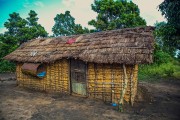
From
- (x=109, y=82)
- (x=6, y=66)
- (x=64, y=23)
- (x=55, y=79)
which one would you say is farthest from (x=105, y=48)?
(x=64, y=23)

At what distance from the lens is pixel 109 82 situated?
8.90m

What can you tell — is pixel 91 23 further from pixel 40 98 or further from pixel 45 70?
pixel 40 98

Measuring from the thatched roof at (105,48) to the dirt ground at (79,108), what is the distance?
2.27 metres

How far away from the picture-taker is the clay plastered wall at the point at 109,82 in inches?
333

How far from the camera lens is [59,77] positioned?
424 inches

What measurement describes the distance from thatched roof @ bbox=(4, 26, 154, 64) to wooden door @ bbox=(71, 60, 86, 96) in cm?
72

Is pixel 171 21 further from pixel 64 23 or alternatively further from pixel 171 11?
pixel 64 23

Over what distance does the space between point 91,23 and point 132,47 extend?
10858mm

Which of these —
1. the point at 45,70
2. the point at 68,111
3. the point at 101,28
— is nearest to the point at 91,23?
the point at 101,28

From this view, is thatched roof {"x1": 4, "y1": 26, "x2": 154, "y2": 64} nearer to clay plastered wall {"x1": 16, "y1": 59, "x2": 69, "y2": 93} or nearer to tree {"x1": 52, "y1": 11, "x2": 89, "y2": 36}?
clay plastered wall {"x1": 16, "y1": 59, "x2": 69, "y2": 93}

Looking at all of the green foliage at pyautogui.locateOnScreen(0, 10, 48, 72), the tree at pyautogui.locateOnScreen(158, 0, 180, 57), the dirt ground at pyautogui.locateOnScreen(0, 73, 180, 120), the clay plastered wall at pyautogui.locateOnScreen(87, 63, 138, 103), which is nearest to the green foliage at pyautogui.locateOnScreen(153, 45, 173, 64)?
the tree at pyautogui.locateOnScreen(158, 0, 180, 57)

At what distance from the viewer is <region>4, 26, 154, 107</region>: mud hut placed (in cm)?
840

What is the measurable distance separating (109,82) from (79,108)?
205 centimetres

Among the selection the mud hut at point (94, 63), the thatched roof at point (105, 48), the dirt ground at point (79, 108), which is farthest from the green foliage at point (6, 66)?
the dirt ground at point (79, 108)
